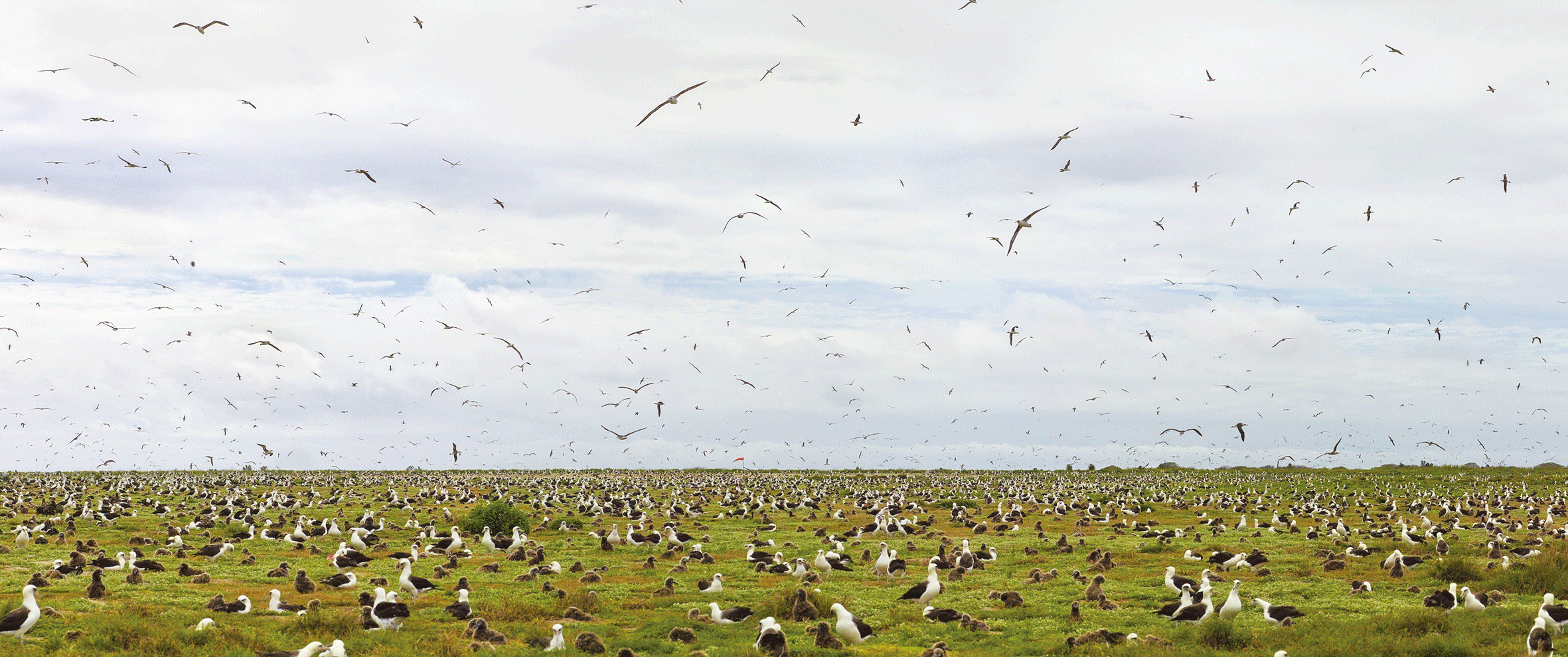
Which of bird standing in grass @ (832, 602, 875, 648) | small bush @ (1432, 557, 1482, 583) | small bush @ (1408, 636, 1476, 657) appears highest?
small bush @ (1432, 557, 1482, 583)

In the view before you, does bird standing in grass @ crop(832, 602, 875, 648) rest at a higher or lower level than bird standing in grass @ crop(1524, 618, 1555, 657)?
lower

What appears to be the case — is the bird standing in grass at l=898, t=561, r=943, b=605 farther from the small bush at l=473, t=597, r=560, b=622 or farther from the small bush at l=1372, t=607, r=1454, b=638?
the small bush at l=1372, t=607, r=1454, b=638

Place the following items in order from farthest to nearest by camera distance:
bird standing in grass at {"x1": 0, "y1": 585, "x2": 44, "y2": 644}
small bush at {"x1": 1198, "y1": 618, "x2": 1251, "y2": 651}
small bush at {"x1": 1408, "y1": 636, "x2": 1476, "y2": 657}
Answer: small bush at {"x1": 1198, "y1": 618, "x2": 1251, "y2": 651} < bird standing in grass at {"x1": 0, "y1": 585, "x2": 44, "y2": 644} < small bush at {"x1": 1408, "y1": 636, "x2": 1476, "y2": 657}

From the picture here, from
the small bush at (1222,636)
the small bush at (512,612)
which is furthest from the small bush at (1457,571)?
the small bush at (512,612)

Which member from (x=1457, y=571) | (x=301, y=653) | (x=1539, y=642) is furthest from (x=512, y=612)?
(x=1457, y=571)

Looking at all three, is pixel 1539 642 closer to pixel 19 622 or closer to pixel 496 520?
pixel 19 622

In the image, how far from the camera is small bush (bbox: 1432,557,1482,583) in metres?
27.7

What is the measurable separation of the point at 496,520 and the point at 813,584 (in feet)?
60.6

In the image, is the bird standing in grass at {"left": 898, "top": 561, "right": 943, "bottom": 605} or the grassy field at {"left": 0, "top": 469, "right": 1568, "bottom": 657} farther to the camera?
the bird standing in grass at {"left": 898, "top": 561, "right": 943, "bottom": 605}

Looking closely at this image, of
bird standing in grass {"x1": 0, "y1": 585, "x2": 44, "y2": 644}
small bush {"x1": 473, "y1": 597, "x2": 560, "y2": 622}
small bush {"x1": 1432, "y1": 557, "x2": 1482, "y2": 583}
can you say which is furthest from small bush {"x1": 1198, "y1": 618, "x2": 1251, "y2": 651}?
bird standing in grass {"x1": 0, "y1": 585, "x2": 44, "y2": 644}

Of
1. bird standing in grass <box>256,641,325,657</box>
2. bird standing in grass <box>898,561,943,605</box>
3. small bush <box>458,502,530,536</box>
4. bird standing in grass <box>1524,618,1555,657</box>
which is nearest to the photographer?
bird standing in grass <box>256,641,325,657</box>

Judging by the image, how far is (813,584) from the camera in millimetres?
28469

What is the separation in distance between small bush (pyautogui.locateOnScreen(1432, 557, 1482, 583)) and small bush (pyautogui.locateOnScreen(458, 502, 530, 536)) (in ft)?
103

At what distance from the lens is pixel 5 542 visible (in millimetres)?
37719
